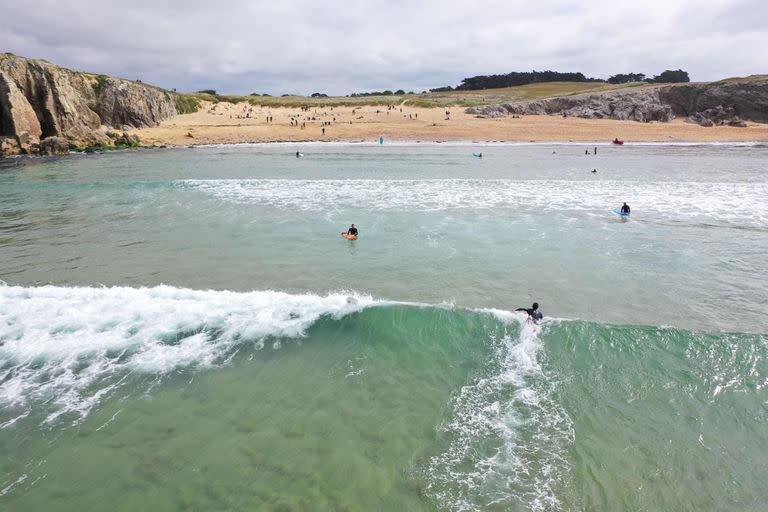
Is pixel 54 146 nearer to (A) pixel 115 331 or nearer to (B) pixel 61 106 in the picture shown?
(B) pixel 61 106

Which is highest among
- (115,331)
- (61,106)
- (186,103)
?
(186,103)

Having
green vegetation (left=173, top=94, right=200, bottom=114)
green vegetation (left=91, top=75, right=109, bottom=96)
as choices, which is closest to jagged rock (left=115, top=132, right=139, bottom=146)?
green vegetation (left=91, top=75, right=109, bottom=96)

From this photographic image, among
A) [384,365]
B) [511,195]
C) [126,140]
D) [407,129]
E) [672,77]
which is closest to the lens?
[384,365]

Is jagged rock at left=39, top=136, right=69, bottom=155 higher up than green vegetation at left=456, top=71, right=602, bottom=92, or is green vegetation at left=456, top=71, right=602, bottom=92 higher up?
green vegetation at left=456, top=71, right=602, bottom=92

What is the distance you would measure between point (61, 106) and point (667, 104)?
3416 inches

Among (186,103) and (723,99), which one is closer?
(186,103)

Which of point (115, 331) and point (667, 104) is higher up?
point (667, 104)

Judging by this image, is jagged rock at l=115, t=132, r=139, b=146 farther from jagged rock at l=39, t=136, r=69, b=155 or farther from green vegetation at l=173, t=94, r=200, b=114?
green vegetation at l=173, t=94, r=200, b=114

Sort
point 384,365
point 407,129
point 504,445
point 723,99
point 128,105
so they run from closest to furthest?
1. point 504,445
2. point 384,365
3. point 128,105
4. point 407,129
5. point 723,99

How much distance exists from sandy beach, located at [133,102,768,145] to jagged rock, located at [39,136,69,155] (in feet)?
29.1

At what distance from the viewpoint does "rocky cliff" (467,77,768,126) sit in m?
69.6

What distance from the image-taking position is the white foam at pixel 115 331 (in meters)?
7.73

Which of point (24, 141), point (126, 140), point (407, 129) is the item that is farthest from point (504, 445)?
point (407, 129)

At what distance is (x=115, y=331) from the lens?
30.9ft
